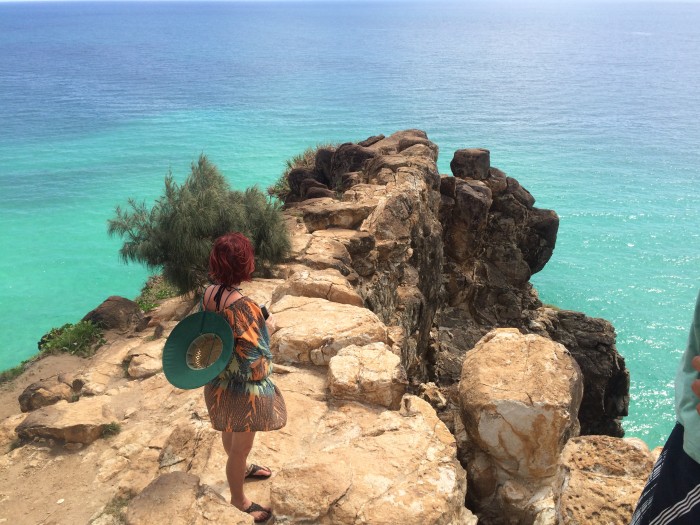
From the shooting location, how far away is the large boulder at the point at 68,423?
20.9ft

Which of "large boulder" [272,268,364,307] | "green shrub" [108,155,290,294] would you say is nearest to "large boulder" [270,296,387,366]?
"large boulder" [272,268,364,307]

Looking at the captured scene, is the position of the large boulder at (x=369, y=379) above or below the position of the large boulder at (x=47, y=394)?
above

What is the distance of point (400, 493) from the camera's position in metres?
4.68

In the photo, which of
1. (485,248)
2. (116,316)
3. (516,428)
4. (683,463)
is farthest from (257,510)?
(485,248)

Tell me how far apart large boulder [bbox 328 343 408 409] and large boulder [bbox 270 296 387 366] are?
35cm

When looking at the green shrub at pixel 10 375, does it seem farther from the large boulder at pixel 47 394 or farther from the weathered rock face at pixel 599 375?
the weathered rock face at pixel 599 375

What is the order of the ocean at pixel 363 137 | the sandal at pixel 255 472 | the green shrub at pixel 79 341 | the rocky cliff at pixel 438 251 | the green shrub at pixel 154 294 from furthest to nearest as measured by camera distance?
the ocean at pixel 363 137
the green shrub at pixel 154 294
the rocky cliff at pixel 438 251
the green shrub at pixel 79 341
the sandal at pixel 255 472

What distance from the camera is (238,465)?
435 centimetres

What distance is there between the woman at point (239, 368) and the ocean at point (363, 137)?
16.2 m

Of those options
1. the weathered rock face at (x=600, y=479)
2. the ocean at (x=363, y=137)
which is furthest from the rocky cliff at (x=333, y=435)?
the ocean at (x=363, y=137)

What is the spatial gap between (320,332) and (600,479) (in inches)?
129

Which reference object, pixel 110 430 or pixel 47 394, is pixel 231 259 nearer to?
pixel 110 430

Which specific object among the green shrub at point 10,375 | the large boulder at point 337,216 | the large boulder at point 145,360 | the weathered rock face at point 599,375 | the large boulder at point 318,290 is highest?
the large boulder at point 337,216

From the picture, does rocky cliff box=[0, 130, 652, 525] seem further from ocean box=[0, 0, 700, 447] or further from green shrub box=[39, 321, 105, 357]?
ocean box=[0, 0, 700, 447]
